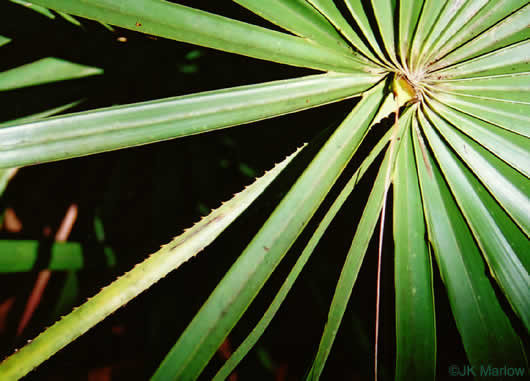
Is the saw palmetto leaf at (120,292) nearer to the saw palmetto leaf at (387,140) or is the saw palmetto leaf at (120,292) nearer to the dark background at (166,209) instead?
the saw palmetto leaf at (387,140)

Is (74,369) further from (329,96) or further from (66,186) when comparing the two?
(329,96)

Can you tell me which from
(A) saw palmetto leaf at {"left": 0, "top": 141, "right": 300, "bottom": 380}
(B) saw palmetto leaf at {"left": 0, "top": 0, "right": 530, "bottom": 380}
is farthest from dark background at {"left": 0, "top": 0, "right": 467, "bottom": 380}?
(A) saw palmetto leaf at {"left": 0, "top": 141, "right": 300, "bottom": 380}

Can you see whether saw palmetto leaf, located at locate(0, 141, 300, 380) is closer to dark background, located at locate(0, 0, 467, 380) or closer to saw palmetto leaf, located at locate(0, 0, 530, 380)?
saw palmetto leaf, located at locate(0, 0, 530, 380)

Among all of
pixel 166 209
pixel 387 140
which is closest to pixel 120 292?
pixel 387 140

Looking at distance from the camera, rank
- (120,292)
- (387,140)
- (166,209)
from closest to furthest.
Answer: (120,292) → (387,140) → (166,209)

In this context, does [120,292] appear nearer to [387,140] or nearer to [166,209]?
[387,140]

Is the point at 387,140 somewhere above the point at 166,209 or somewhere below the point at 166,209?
above

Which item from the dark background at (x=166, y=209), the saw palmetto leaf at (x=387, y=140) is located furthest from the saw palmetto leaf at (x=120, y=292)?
the dark background at (x=166, y=209)
